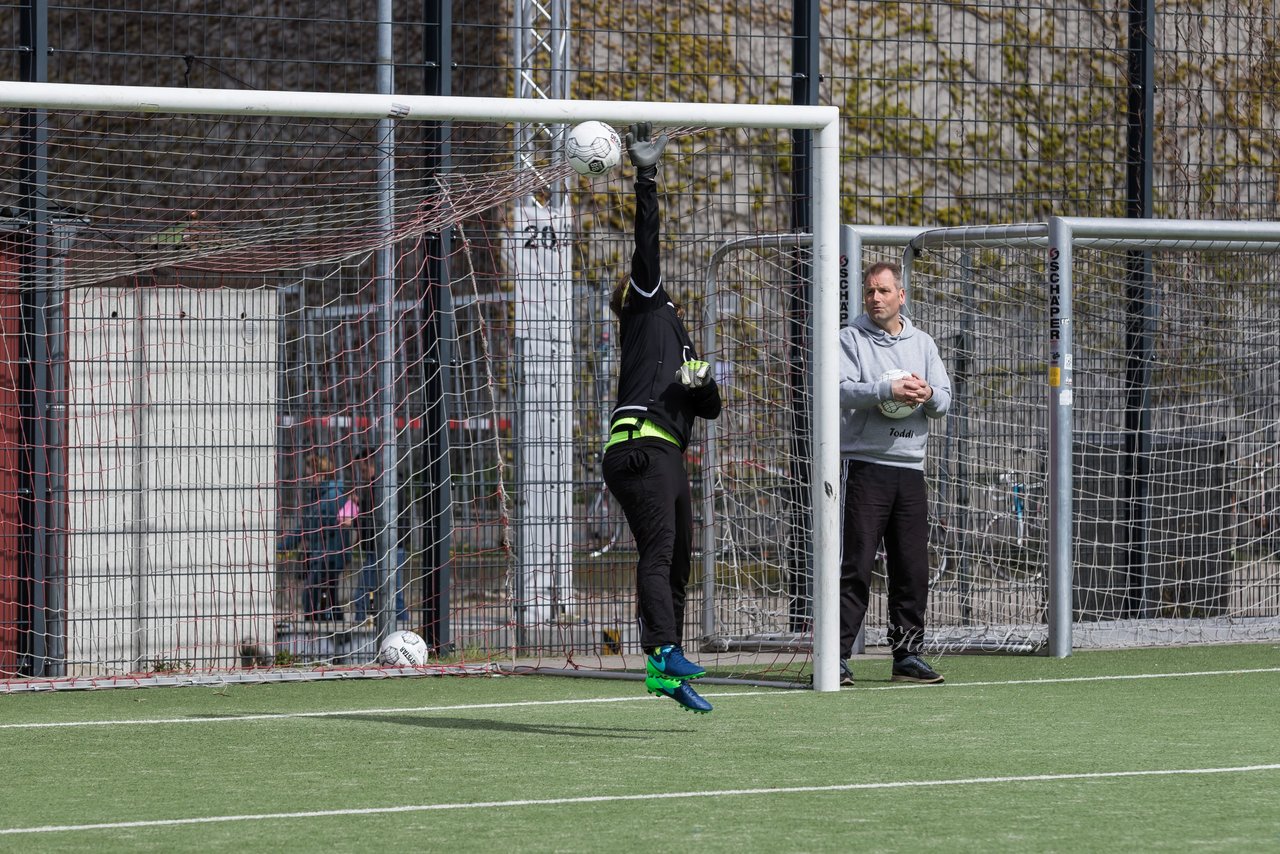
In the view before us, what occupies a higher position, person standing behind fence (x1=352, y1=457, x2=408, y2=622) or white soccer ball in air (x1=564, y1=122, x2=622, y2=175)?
white soccer ball in air (x1=564, y1=122, x2=622, y2=175)

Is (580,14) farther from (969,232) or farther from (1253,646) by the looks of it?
(1253,646)

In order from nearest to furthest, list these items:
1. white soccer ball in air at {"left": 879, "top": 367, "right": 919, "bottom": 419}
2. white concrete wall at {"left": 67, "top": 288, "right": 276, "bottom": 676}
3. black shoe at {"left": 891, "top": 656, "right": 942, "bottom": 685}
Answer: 1. white soccer ball in air at {"left": 879, "top": 367, "right": 919, "bottom": 419}
2. black shoe at {"left": 891, "top": 656, "right": 942, "bottom": 685}
3. white concrete wall at {"left": 67, "top": 288, "right": 276, "bottom": 676}

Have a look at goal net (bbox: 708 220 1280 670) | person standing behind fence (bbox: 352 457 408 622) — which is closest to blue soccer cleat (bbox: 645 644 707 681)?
goal net (bbox: 708 220 1280 670)

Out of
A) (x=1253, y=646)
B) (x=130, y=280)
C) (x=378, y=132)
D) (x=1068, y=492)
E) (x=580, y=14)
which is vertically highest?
(x=580, y=14)

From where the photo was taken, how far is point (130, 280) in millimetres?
10477

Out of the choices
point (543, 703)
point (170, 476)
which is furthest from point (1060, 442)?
point (170, 476)

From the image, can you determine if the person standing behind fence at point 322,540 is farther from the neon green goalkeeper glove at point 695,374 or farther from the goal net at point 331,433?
the neon green goalkeeper glove at point 695,374

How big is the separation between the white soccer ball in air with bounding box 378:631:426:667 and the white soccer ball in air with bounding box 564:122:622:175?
318cm

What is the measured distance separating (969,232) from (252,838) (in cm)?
652

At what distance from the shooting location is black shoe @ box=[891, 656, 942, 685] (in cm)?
901

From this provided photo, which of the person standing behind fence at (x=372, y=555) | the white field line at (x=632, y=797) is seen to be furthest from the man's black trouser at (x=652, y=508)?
the person standing behind fence at (x=372, y=555)

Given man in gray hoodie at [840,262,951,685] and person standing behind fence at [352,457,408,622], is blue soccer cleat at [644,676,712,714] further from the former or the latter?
person standing behind fence at [352,457,408,622]

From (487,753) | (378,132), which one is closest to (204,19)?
(378,132)

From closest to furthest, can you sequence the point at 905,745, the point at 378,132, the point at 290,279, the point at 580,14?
1. the point at 905,745
2. the point at 378,132
3. the point at 290,279
4. the point at 580,14
